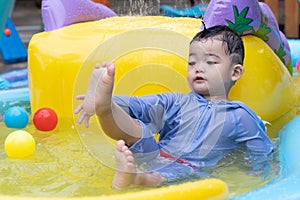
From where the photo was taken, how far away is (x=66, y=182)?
6.88 ft

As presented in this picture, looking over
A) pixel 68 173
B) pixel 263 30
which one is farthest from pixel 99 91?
pixel 263 30

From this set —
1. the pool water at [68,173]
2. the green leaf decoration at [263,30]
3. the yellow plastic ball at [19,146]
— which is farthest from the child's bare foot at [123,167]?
the green leaf decoration at [263,30]

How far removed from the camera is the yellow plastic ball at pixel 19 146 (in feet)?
7.83

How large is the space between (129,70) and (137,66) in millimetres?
40

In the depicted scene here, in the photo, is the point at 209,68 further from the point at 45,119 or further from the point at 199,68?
the point at 45,119

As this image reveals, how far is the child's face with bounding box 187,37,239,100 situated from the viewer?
2.30 meters

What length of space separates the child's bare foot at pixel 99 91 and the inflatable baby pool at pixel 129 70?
46 cm

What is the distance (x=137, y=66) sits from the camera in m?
2.74

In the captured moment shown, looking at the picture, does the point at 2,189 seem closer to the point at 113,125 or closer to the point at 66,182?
the point at 66,182

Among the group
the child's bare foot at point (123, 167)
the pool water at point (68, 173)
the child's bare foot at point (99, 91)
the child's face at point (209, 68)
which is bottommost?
the pool water at point (68, 173)

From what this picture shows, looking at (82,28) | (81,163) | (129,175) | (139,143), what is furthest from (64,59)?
(129,175)

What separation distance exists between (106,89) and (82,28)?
3.91ft

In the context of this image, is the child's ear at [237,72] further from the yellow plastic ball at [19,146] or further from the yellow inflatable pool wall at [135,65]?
the yellow plastic ball at [19,146]

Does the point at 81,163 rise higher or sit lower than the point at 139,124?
lower
